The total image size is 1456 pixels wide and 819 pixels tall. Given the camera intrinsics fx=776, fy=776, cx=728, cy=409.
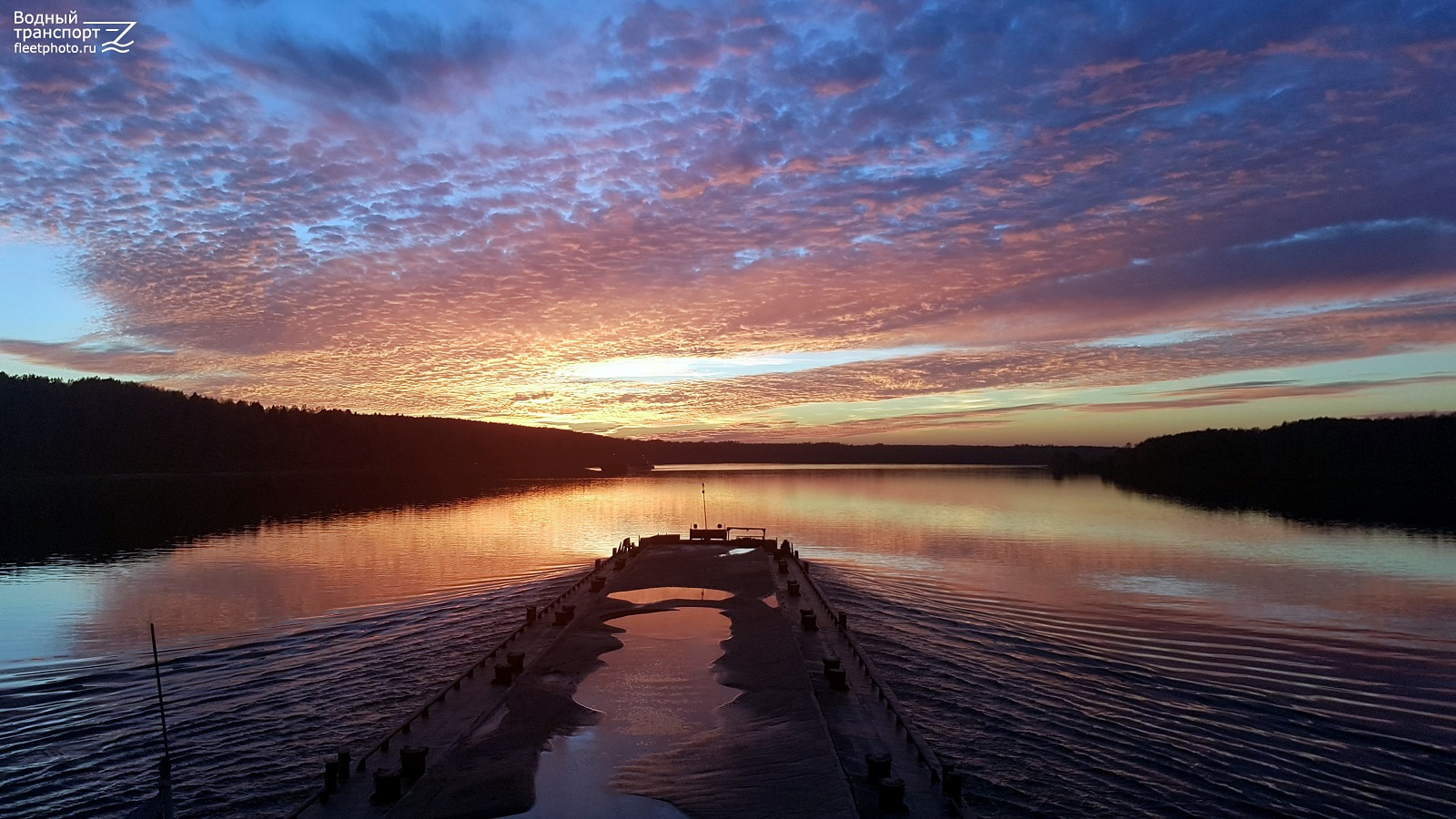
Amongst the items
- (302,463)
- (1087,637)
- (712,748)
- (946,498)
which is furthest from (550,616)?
(302,463)

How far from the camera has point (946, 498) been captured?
82250 mm

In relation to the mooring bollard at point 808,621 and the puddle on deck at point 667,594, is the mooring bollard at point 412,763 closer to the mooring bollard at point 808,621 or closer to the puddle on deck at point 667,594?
the mooring bollard at point 808,621

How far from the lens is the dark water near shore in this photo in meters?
12.3

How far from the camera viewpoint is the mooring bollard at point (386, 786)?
981 cm

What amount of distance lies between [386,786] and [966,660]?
46.3 feet

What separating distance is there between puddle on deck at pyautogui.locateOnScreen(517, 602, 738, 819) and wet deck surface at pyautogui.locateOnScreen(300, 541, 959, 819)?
4cm

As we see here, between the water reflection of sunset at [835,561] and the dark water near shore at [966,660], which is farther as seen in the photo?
the water reflection of sunset at [835,561]

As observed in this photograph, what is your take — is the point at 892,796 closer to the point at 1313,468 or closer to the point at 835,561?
the point at 835,561

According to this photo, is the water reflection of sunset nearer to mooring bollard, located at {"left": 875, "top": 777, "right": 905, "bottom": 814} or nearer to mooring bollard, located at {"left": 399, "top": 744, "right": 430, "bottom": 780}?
mooring bollard, located at {"left": 399, "top": 744, "right": 430, "bottom": 780}

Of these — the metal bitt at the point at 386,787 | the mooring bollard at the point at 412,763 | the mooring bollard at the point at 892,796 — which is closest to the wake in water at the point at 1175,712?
the mooring bollard at the point at 892,796

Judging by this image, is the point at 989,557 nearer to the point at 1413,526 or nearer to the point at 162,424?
the point at 1413,526

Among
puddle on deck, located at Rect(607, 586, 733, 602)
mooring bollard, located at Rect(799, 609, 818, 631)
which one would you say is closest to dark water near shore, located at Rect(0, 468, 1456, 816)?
mooring bollard, located at Rect(799, 609, 818, 631)

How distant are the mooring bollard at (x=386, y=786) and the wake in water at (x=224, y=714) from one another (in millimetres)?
2416

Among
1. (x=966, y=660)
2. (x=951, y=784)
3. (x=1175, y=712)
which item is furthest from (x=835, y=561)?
(x=951, y=784)
